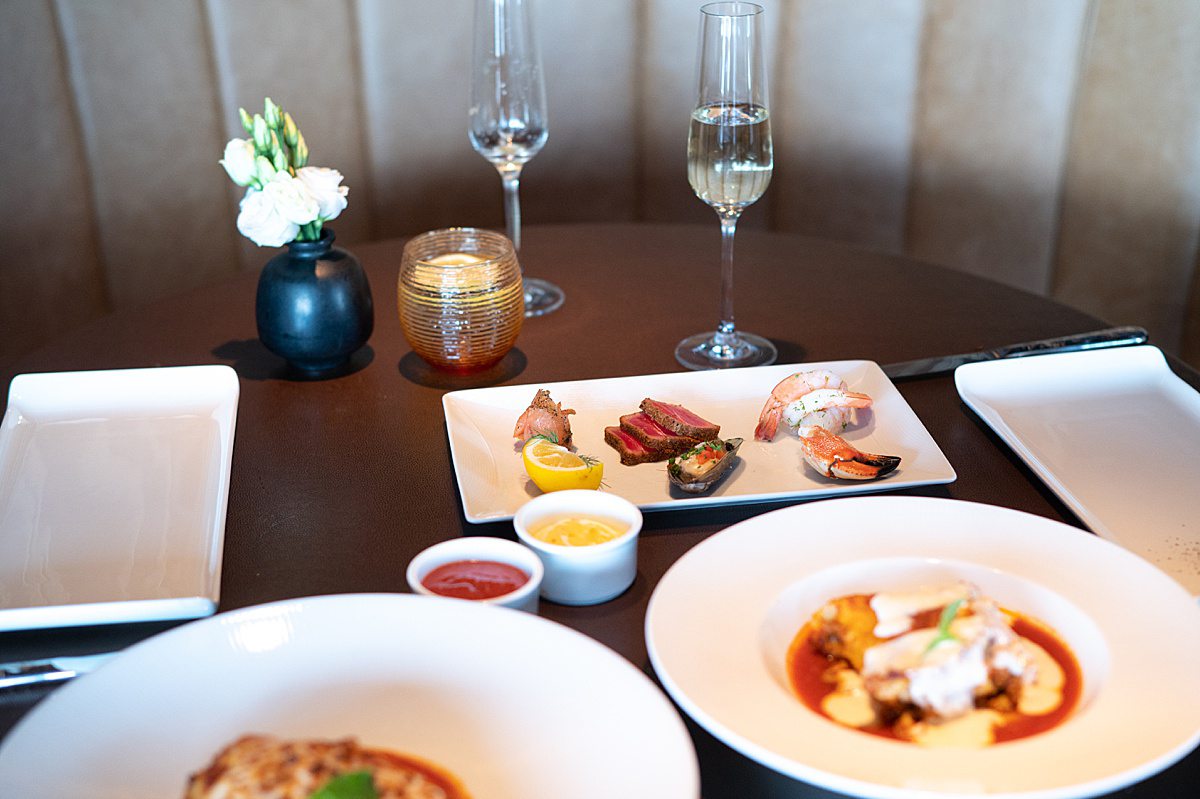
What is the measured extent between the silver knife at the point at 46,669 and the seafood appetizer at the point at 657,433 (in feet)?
1.75

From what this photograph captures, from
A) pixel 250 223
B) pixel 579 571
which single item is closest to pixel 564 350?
pixel 250 223

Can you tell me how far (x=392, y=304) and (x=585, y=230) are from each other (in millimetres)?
454

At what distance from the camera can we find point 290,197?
131cm

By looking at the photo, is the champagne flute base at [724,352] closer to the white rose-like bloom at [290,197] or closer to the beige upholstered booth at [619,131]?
the white rose-like bloom at [290,197]

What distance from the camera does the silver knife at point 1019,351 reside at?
140cm

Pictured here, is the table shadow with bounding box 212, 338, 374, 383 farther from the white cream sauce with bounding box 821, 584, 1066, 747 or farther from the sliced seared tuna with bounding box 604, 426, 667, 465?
Answer: the white cream sauce with bounding box 821, 584, 1066, 747

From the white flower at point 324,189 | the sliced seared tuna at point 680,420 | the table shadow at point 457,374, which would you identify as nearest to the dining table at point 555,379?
the table shadow at point 457,374

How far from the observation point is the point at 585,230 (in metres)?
1.98

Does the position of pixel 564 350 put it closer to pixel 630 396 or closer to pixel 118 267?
pixel 630 396

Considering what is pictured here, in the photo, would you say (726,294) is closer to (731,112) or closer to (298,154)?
(731,112)

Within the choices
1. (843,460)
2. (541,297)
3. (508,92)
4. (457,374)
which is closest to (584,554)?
(843,460)

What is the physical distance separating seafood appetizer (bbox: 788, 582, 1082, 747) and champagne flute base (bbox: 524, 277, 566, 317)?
82cm

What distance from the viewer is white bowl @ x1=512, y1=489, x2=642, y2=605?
0.95 m

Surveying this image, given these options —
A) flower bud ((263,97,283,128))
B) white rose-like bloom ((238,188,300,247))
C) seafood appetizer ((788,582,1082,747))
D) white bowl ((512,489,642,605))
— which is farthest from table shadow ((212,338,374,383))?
seafood appetizer ((788,582,1082,747))
